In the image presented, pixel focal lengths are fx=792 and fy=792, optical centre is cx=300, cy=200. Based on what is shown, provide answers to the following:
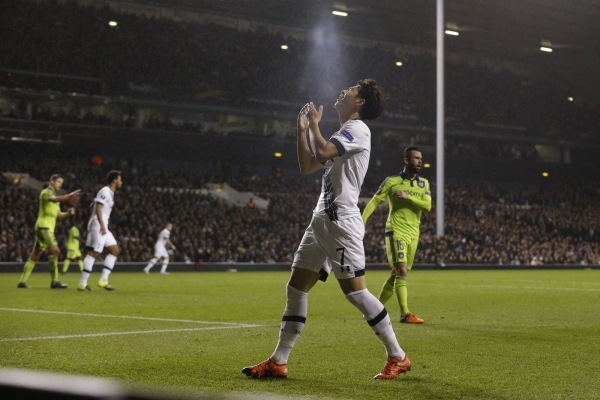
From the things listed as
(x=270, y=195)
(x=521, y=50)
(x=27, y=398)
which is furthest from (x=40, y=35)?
(x=27, y=398)

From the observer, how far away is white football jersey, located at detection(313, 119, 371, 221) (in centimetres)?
564

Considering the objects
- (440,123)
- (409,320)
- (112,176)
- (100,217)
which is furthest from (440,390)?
(440,123)

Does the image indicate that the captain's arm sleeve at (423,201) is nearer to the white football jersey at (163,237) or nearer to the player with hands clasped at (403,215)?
the player with hands clasped at (403,215)

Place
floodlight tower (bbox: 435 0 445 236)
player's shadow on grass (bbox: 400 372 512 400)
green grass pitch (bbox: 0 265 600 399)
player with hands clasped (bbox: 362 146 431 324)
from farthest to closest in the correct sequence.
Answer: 1. floodlight tower (bbox: 435 0 445 236)
2. player with hands clasped (bbox: 362 146 431 324)
3. green grass pitch (bbox: 0 265 600 399)
4. player's shadow on grass (bbox: 400 372 512 400)

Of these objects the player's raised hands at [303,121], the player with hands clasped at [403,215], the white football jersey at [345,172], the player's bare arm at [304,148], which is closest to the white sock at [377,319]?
the white football jersey at [345,172]

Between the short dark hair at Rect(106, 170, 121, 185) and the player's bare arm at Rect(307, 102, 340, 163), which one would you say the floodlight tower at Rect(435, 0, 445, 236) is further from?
the player's bare arm at Rect(307, 102, 340, 163)

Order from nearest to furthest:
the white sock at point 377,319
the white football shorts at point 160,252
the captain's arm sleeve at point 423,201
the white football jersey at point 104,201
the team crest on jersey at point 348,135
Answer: the white sock at point 377,319 → the team crest on jersey at point 348,135 → the captain's arm sleeve at point 423,201 → the white football jersey at point 104,201 → the white football shorts at point 160,252

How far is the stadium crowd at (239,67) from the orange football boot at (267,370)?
1387 inches

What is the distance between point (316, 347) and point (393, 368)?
6.37 feet

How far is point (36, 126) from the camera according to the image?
123ft

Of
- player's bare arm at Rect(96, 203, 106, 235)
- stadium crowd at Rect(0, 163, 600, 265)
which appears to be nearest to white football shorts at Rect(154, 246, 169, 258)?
stadium crowd at Rect(0, 163, 600, 265)

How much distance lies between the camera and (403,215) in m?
10.5

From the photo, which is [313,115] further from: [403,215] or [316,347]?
[403,215]

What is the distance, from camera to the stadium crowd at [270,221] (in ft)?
107
